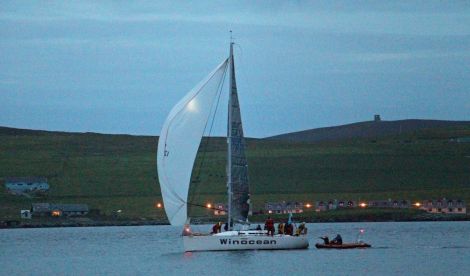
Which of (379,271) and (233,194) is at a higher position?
(233,194)

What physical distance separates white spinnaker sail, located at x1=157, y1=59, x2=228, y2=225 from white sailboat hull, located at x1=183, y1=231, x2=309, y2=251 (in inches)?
74.3

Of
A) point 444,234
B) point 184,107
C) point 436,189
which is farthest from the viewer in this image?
point 436,189

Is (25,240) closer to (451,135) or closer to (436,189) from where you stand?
(436,189)

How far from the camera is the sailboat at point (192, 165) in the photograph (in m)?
54.9

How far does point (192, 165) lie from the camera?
55.4m

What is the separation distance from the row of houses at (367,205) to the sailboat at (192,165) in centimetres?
5731

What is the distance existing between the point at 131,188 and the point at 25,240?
51.5m

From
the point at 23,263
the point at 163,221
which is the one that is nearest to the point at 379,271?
the point at 23,263

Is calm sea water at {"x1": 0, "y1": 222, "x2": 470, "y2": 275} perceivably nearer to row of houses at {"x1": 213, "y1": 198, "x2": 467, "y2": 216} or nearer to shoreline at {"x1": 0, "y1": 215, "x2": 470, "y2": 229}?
shoreline at {"x1": 0, "y1": 215, "x2": 470, "y2": 229}

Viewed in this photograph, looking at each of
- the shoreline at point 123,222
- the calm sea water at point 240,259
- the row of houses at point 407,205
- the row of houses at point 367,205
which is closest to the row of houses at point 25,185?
the shoreline at point 123,222

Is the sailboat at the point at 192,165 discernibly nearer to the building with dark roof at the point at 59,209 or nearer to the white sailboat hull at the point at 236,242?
the white sailboat hull at the point at 236,242

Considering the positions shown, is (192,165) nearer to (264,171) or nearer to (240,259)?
(240,259)

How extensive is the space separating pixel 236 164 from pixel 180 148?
286cm

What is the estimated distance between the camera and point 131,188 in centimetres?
13375
